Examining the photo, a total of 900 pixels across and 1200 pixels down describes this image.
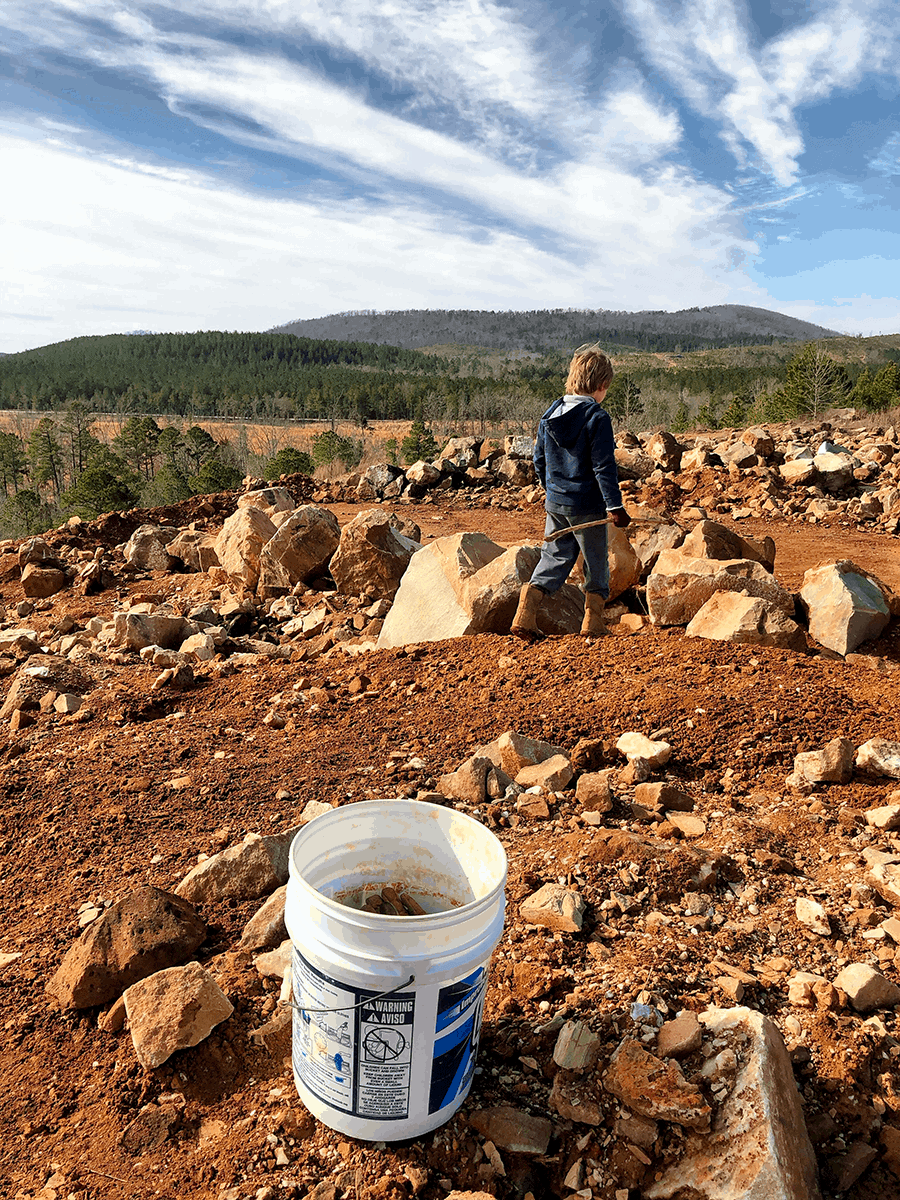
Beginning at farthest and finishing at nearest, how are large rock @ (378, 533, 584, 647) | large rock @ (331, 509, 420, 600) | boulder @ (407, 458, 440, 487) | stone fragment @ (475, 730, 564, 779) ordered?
boulder @ (407, 458, 440, 487)
large rock @ (331, 509, 420, 600)
large rock @ (378, 533, 584, 647)
stone fragment @ (475, 730, 564, 779)

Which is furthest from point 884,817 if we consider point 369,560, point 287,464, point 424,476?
point 287,464

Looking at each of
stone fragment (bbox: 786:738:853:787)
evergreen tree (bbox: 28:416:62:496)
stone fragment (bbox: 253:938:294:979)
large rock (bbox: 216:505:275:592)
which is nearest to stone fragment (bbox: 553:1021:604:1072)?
stone fragment (bbox: 253:938:294:979)

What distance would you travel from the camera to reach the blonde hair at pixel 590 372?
4336 millimetres

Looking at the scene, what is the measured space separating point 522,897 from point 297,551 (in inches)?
209

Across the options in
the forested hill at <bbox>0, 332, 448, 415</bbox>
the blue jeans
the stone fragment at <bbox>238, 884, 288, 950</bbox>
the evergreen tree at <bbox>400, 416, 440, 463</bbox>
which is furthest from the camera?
the forested hill at <bbox>0, 332, 448, 415</bbox>

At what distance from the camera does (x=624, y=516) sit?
4.35 m

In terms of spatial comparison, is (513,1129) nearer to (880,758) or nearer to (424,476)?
(880,758)

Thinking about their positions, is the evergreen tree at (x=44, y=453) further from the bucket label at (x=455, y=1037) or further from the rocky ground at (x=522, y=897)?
the bucket label at (x=455, y=1037)

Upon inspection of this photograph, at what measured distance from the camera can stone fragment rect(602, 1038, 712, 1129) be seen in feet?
5.27

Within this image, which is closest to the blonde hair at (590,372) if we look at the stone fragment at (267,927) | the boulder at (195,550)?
the stone fragment at (267,927)

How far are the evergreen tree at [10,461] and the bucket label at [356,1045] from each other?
70222 mm

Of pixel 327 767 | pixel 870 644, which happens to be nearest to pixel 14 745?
pixel 327 767

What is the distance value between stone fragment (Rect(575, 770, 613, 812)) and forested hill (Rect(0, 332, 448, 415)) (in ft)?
353

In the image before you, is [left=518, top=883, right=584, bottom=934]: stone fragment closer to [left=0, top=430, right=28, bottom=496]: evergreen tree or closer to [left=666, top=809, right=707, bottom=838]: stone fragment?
[left=666, top=809, right=707, bottom=838]: stone fragment
